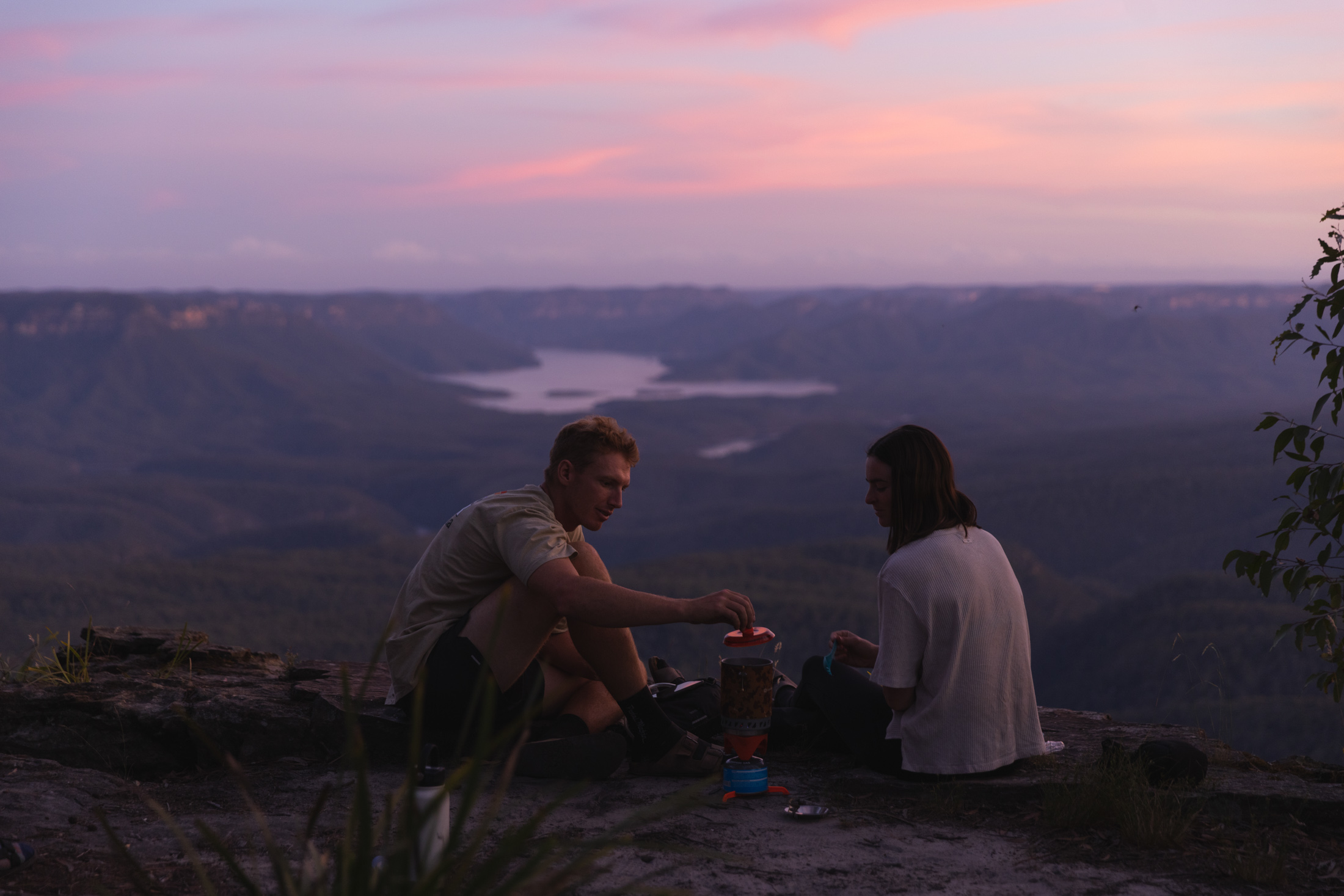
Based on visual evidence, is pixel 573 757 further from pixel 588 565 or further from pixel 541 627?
pixel 588 565

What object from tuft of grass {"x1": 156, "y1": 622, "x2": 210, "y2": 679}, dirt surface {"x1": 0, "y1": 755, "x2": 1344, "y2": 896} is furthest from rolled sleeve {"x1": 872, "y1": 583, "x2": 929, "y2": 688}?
tuft of grass {"x1": 156, "y1": 622, "x2": 210, "y2": 679}

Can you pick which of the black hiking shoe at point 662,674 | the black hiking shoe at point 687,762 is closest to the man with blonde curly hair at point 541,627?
the black hiking shoe at point 687,762

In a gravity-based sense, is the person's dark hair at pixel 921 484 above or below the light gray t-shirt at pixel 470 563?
above

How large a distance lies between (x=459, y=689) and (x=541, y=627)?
54 cm

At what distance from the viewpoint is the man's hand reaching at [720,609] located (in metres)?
5.05

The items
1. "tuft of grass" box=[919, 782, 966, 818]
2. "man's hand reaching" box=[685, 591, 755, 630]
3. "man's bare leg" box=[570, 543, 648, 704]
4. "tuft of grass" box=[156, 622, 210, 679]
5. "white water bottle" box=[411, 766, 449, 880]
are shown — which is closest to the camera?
"white water bottle" box=[411, 766, 449, 880]

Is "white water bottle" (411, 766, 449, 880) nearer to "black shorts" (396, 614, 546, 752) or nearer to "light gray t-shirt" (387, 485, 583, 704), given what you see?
"black shorts" (396, 614, 546, 752)

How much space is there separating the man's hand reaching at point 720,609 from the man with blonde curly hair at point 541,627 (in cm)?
31

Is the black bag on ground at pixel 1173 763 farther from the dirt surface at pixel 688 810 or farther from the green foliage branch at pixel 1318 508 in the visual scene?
the green foliage branch at pixel 1318 508

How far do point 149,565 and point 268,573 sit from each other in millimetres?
10554

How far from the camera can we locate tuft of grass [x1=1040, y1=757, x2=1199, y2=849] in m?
4.91

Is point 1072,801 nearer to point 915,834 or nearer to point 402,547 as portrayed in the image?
point 915,834

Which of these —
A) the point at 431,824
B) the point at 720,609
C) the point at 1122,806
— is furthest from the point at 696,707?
the point at 431,824

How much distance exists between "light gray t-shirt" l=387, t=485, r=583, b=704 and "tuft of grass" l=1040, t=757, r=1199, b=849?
2.70 metres
